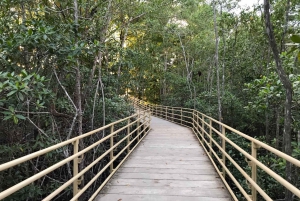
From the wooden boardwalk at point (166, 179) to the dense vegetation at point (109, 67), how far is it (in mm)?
1775

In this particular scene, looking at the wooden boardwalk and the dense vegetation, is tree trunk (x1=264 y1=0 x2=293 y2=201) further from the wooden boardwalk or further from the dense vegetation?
the wooden boardwalk

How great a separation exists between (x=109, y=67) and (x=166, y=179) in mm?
7543

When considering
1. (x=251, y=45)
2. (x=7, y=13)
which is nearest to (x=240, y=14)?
(x=251, y=45)

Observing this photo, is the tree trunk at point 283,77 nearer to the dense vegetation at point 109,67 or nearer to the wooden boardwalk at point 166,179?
the dense vegetation at point 109,67

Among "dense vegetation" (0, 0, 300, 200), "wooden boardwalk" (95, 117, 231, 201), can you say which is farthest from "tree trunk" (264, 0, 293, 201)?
"wooden boardwalk" (95, 117, 231, 201)

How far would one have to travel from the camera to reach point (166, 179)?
4445mm

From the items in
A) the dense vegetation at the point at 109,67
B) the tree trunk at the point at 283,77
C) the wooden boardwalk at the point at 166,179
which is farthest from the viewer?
the dense vegetation at the point at 109,67

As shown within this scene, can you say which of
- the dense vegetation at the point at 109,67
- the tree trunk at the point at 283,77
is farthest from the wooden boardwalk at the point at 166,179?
the dense vegetation at the point at 109,67

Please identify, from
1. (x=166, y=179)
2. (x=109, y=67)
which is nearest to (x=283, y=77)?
(x=166, y=179)

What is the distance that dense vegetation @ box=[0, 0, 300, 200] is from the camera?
16.2 feet

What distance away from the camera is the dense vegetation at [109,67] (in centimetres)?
494

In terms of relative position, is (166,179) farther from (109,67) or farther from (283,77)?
(109,67)

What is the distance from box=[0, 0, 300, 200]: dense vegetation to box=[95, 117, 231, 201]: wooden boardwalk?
1.78 m

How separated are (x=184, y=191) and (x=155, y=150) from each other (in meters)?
3.12
